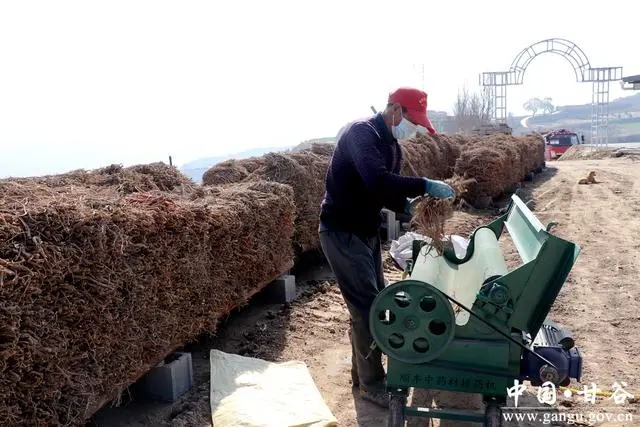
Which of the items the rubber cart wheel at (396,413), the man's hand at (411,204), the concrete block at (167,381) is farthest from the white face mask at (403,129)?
the concrete block at (167,381)

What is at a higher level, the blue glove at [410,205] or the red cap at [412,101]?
the red cap at [412,101]

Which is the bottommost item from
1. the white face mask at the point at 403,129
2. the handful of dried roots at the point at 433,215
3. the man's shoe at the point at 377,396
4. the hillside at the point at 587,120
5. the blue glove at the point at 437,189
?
the hillside at the point at 587,120

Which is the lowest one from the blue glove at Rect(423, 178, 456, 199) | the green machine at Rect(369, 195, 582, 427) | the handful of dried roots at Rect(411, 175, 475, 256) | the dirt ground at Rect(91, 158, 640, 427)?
the dirt ground at Rect(91, 158, 640, 427)

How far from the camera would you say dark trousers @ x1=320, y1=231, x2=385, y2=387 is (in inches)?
152

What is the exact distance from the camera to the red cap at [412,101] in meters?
3.74

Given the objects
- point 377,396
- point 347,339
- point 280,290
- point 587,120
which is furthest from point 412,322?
point 587,120

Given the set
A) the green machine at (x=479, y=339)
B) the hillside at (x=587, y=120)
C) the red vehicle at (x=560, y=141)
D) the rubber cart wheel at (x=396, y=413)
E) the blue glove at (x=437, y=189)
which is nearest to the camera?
the green machine at (x=479, y=339)

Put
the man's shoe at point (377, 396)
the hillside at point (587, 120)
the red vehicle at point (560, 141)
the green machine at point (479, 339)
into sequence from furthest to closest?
the hillside at point (587, 120), the red vehicle at point (560, 141), the man's shoe at point (377, 396), the green machine at point (479, 339)

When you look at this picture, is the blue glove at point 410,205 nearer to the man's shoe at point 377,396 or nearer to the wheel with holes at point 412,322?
the wheel with holes at point 412,322

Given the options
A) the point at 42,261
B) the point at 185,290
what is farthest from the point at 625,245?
the point at 42,261

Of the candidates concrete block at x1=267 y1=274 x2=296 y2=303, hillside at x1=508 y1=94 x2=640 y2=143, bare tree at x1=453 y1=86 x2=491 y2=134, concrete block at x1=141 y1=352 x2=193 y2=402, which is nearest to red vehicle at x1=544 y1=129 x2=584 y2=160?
bare tree at x1=453 y1=86 x2=491 y2=134

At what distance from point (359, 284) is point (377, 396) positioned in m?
0.85

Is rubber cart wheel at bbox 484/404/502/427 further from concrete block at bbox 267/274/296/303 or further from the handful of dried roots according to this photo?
concrete block at bbox 267/274/296/303

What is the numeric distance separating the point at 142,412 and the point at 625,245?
8136mm
